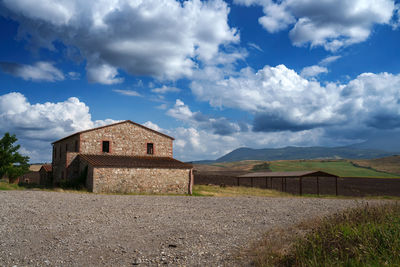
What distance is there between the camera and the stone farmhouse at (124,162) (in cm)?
Answer: 2632

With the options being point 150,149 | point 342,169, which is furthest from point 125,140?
point 342,169

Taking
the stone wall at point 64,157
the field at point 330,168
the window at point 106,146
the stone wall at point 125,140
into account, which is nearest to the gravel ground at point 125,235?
the stone wall at point 64,157

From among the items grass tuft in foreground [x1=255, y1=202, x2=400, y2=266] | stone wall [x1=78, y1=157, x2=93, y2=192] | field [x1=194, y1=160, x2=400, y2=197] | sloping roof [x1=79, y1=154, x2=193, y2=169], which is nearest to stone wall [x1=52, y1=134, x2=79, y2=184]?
stone wall [x1=78, y1=157, x2=93, y2=192]

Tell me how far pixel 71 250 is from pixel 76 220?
12.3ft

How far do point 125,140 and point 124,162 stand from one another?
505 cm

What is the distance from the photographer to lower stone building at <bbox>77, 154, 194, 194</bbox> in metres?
25.9

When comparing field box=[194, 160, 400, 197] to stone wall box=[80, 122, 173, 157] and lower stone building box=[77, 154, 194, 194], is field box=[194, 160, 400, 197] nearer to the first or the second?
lower stone building box=[77, 154, 194, 194]

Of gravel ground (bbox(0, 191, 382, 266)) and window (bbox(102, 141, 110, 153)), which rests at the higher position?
window (bbox(102, 141, 110, 153))

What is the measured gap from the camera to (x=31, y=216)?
39.9 feet

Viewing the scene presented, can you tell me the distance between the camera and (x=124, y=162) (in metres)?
27.2

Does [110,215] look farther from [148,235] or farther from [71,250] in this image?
[71,250]

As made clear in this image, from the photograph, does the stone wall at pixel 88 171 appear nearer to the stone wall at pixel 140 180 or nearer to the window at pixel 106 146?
the stone wall at pixel 140 180

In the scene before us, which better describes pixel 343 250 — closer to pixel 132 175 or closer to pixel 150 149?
pixel 132 175

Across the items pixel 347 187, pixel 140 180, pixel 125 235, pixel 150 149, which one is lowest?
pixel 347 187
